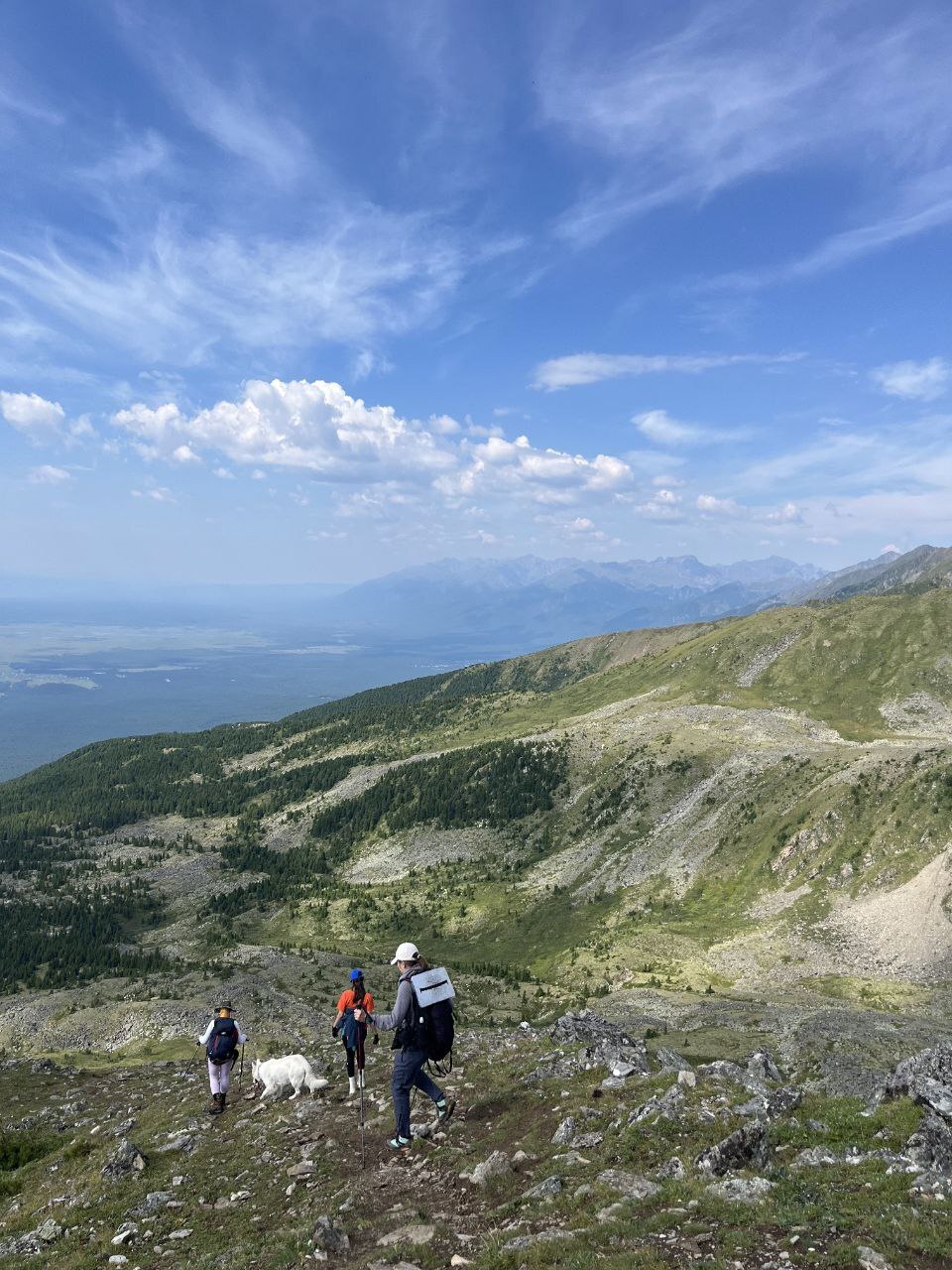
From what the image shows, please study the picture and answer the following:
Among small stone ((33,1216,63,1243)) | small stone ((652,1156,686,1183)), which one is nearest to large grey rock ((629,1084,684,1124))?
small stone ((652,1156,686,1183))

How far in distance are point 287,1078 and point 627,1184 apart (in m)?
13.1

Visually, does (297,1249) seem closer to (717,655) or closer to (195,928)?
Answer: (195,928)

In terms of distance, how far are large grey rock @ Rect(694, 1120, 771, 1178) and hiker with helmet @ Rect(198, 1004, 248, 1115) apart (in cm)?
1430

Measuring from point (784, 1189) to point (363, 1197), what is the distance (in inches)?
317

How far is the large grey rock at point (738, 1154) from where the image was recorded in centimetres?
1239

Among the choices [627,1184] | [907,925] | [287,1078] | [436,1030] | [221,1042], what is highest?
[436,1030]

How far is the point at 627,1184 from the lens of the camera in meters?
12.2

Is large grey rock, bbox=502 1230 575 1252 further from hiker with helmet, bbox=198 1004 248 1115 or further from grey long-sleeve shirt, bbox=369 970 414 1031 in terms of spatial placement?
hiker with helmet, bbox=198 1004 248 1115

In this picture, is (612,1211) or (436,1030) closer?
(612,1211)

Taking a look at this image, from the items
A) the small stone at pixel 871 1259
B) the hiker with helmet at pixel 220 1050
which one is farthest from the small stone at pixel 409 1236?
the hiker with helmet at pixel 220 1050

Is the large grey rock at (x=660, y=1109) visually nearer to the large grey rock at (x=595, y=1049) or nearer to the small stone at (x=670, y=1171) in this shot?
the small stone at (x=670, y=1171)

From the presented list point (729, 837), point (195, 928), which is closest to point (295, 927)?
point (195, 928)

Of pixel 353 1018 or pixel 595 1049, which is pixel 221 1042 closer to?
pixel 353 1018

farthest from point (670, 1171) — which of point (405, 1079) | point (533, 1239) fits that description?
point (405, 1079)
